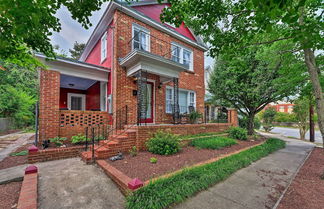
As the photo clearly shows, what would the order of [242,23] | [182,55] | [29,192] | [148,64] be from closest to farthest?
[29,192] < [242,23] < [148,64] < [182,55]

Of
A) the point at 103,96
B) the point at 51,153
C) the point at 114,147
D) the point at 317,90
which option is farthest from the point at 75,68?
the point at 317,90

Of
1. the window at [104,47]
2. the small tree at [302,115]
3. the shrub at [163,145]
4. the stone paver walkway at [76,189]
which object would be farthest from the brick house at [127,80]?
the small tree at [302,115]

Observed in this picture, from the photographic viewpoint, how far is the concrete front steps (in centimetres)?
443

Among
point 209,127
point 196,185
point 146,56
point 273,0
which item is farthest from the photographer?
point 209,127

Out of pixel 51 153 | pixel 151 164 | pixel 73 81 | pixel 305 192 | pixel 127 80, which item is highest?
pixel 73 81

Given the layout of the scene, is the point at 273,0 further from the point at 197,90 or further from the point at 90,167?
the point at 197,90

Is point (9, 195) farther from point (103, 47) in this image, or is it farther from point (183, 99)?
point (183, 99)

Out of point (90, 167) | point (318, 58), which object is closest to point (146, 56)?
point (90, 167)

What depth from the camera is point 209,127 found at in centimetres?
805

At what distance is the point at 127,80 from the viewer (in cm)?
685

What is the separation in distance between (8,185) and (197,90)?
32.6ft

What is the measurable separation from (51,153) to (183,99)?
A: 758cm

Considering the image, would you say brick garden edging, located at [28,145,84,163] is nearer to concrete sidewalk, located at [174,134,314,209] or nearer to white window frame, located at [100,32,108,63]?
concrete sidewalk, located at [174,134,314,209]

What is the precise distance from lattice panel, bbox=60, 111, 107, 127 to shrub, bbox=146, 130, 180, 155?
10.4ft
